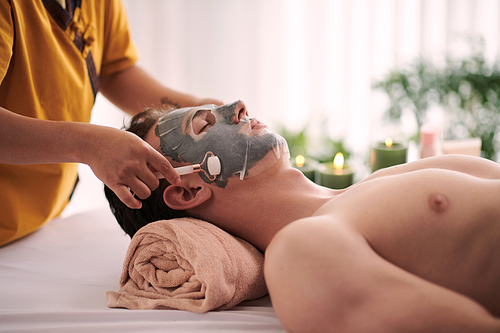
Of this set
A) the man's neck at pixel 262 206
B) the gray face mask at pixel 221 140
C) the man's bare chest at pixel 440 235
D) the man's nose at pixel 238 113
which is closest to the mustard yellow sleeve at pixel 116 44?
the gray face mask at pixel 221 140

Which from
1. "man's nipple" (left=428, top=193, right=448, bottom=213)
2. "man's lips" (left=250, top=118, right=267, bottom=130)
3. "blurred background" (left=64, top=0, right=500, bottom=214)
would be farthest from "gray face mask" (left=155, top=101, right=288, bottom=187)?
"blurred background" (left=64, top=0, right=500, bottom=214)

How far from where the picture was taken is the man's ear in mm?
1111

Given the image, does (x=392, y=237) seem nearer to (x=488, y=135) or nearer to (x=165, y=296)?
(x=165, y=296)

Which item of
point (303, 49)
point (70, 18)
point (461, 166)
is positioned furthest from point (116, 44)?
point (303, 49)

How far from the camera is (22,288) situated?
44.6 inches

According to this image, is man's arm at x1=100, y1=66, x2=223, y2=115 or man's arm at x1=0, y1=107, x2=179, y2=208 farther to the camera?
man's arm at x1=100, y1=66, x2=223, y2=115

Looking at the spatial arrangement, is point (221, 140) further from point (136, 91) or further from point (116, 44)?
point (116, 44)

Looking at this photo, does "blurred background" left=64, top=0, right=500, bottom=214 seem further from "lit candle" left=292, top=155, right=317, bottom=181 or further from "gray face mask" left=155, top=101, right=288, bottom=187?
"gray face mask" left=155, top=101, right=288, bottom=187

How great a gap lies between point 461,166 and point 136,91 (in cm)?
128

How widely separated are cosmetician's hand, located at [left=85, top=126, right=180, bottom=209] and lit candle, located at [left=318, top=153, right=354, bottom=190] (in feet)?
2.87

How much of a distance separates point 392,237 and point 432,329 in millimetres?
199

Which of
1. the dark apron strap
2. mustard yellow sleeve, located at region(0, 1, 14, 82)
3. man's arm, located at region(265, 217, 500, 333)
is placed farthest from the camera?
the dark apron strap

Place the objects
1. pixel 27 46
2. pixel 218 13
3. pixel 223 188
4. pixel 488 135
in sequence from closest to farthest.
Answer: pixel 223 188, pixel 27 46, pixel 488 135, pixel 218 13

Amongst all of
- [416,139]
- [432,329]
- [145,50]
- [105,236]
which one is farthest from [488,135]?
[145,50]
